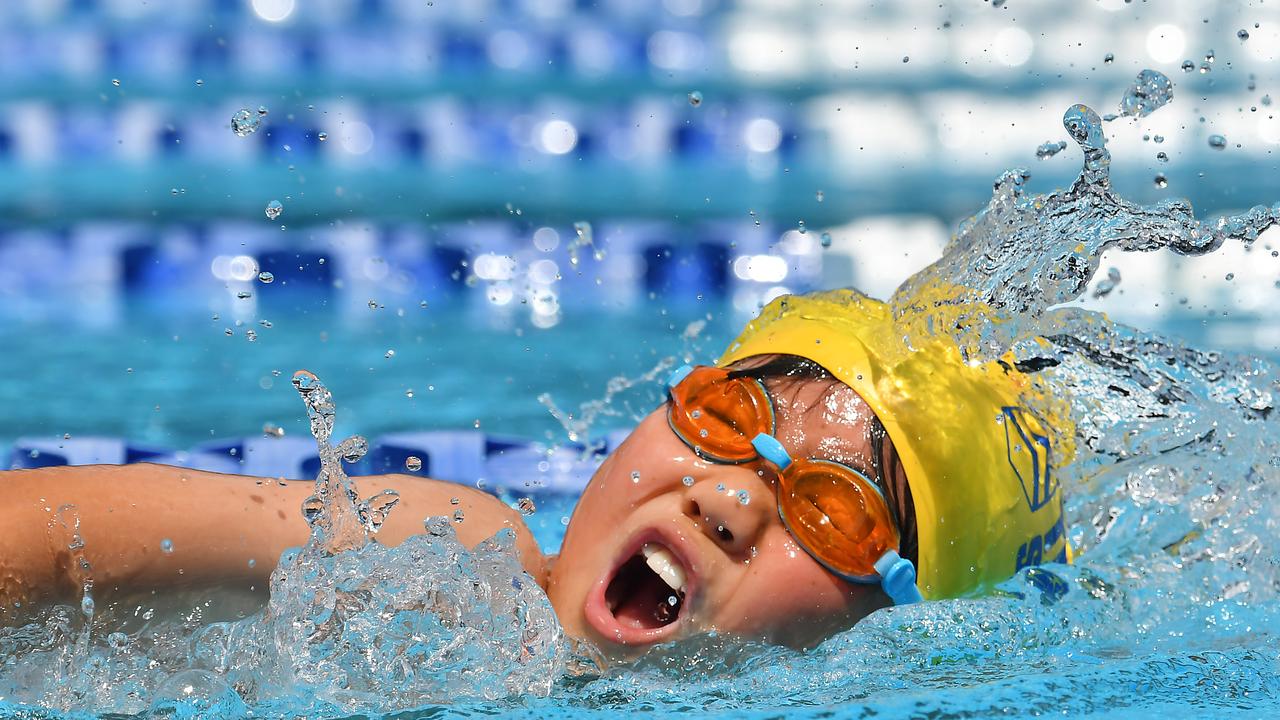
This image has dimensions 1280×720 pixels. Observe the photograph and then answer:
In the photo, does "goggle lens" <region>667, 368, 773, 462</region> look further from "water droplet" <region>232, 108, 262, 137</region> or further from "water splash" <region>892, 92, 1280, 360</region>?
"water droplet" <region>232, 108, 262, 137</region>

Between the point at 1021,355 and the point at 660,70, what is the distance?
12.5 ft

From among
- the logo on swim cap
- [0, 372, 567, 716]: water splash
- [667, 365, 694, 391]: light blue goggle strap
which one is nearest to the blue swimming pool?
Result: [0, 372, 567, 716]: water splash

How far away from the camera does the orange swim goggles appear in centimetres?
167

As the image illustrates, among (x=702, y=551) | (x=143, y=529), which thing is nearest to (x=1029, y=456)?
(x=702, y=551)

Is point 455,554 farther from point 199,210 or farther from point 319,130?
point 319,130

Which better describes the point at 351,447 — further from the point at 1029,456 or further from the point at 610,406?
the point at 610,406

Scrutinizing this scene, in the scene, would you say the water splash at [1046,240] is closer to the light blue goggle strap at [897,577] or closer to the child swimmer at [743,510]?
the child swimmer at [743,510]

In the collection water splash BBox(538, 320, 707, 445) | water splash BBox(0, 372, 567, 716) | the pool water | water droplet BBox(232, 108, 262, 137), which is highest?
water droplet BBox(232, 108, 262, 137)

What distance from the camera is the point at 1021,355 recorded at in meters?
2.03

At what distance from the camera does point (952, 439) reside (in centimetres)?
178

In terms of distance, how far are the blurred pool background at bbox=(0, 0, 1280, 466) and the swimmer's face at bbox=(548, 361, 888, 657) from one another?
61.8 inches

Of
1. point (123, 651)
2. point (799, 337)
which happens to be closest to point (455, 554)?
point (123, 651)

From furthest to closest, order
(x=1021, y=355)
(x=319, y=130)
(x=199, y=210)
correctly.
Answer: (x=319, y=130) → (x=199, y=210) → (x=1021, y=355)

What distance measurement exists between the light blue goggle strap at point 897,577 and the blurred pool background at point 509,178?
165 centimetres
